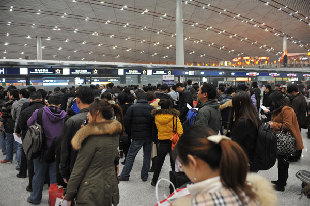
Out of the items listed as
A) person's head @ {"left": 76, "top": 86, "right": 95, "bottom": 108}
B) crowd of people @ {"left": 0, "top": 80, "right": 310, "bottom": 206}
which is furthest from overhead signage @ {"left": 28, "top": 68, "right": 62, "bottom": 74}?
person's head @ {"left": 76, "top": 86, "right": 95, "bottom": 108}

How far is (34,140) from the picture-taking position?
3.57 meters

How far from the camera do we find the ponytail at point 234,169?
3.63 ft

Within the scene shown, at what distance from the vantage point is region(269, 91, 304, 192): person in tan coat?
404 centimetres

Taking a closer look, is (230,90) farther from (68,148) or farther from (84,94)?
(68,148)

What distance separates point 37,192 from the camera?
12.6 feet

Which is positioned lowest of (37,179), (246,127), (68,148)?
(37,179)

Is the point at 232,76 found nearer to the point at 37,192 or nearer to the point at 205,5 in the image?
the point at 205,5

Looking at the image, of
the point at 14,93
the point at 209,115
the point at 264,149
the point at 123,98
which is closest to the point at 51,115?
the point at 209,115

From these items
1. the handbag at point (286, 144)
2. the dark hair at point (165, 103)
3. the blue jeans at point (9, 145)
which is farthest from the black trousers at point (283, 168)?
the blue jeans at point (9, 145)

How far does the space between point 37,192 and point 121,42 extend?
113 ft

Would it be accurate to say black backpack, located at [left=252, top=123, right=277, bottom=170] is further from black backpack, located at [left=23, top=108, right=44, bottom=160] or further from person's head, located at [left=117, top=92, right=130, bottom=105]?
person's head, located at [left=117, top=92, right=130, bottom=105]

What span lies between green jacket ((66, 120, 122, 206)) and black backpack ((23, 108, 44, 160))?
1596 mm

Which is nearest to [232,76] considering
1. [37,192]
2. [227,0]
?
[227,0]

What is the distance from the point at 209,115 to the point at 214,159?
262 centimetres
